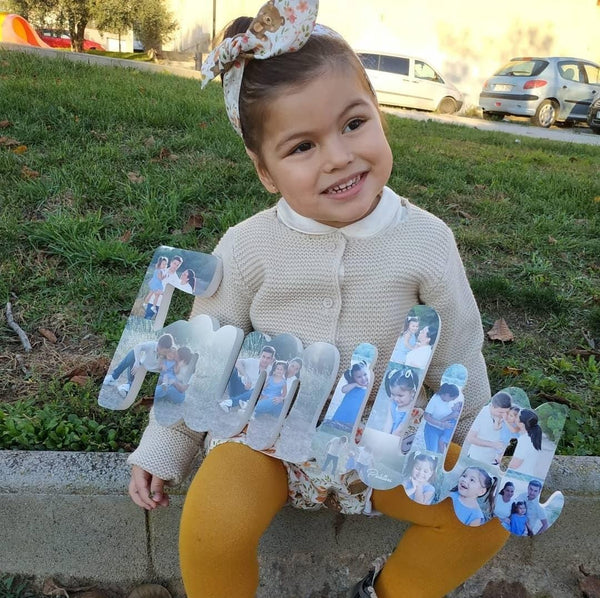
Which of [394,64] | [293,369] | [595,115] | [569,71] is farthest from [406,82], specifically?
[293,369]

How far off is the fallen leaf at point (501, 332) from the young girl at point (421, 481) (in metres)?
1.41

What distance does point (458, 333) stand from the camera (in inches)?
65.7

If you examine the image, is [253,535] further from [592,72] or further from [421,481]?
[592,72]

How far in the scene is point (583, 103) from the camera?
14633 mm

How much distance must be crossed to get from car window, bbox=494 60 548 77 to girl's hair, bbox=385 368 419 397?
14796mm

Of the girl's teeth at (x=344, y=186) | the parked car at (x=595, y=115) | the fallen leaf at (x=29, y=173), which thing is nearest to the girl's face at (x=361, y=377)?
the girl's teeth at (x=344, y=186)

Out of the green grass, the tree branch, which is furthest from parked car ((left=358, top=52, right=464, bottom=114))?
the tree branch

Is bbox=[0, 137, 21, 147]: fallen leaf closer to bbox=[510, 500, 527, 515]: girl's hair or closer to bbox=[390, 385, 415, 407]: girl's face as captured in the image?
bbox=[390, 385, 415, 407]: girl's face

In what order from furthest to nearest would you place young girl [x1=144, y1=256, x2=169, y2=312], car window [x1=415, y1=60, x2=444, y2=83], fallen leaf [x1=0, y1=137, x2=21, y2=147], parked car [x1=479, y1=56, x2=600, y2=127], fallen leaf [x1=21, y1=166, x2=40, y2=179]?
car window [x1=415, y1=60, x2=444, y2=83]
parked car [x1=479, y1=56, x2=600, y2=127]
fallen leaf [x1=0, y1=137, x2=21, y2=147]
fallen leaf [x1=21, y1=166, x2=40, y2=179]
young girl [x1=144, y1=256, x2=169, y2=312]

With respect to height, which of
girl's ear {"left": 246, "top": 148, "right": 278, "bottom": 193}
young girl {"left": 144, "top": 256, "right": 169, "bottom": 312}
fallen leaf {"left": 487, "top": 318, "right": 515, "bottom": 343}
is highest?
girl's ear {"left": 246, "top": 148, "right": 278, "bottom": 193}

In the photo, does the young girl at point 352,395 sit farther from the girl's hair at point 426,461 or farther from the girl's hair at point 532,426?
the girl's hair at point 532,426

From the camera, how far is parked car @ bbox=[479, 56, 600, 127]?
14.3 m

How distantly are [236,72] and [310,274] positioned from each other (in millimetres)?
522

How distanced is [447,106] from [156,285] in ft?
51.6
